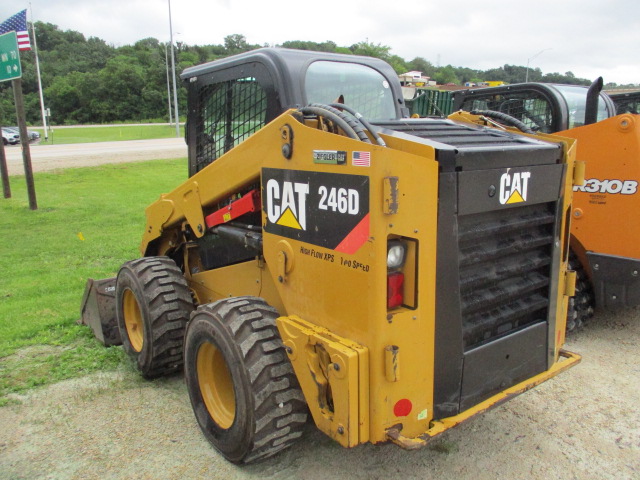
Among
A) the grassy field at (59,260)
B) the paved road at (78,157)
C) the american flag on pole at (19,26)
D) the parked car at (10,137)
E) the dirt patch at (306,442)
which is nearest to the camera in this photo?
the dirt patch at (306,442)

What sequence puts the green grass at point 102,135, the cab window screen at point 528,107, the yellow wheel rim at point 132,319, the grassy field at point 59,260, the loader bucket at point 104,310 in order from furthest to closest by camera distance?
the green grass at point 102,135, the cab window screen at point 528,107, the loader bucket at point 104,310, the grassy field at point 59,260, the yellow wheel rim at point 132,319

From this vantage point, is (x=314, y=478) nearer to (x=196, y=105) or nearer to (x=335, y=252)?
(x=335, y=252)

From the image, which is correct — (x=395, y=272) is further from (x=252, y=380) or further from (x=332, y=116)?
(x=252, y=380)

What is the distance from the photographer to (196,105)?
4062mm

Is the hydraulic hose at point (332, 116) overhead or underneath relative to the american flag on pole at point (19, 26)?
→ underneath

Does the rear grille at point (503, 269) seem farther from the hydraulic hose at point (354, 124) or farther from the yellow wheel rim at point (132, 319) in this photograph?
the yellow wheel rim at point (132, 319)

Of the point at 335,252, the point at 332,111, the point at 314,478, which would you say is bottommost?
the point at 314,478

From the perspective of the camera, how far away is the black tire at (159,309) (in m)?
3.72

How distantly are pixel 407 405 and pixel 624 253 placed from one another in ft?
10.00

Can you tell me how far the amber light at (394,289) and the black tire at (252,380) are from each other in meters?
0.68

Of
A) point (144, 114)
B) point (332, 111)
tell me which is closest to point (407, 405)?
point (332, 111)

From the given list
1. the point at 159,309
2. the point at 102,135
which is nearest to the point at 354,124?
the point at 159,309

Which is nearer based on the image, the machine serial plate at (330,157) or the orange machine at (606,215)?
the machine serial plate at (330,157)

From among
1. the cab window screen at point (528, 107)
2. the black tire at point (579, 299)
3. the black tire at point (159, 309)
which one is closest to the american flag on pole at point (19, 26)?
the black tire at point (159, 309)
